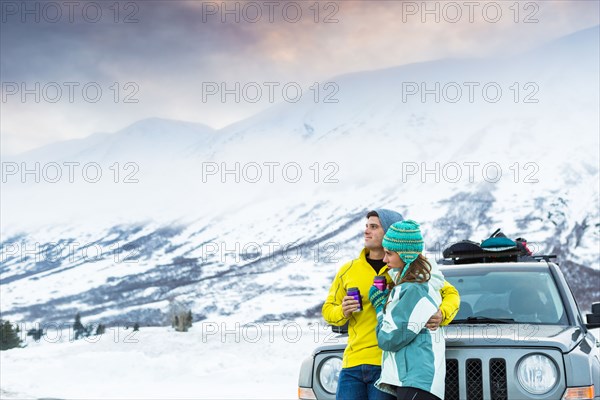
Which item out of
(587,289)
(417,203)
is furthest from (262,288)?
(587,289)

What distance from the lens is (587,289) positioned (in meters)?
111

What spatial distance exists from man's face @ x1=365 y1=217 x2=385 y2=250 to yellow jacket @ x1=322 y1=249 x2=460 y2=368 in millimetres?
103

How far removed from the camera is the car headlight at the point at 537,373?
5395 millimetres

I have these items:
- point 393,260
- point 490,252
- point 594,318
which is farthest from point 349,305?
point 490,252

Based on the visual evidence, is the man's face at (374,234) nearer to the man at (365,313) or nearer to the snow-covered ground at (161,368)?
the man at (365,313)

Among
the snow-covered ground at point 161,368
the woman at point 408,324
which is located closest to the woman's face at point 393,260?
the woman at point 408,324

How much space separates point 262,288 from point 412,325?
145 meters

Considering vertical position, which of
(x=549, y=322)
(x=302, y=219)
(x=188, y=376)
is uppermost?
(x=302, y=219)

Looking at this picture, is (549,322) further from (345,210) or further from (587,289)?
(345,210)

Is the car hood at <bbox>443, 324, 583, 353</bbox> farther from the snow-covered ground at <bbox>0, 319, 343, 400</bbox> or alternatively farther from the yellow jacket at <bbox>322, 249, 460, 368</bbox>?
the snow-covered ground at <bbox>0, 319, 343, 400</bbox>

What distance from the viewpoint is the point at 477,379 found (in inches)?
214

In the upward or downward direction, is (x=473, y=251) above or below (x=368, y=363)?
Answer: above

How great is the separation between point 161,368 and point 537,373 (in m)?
12.9

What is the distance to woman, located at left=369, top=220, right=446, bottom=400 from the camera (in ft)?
15.1
